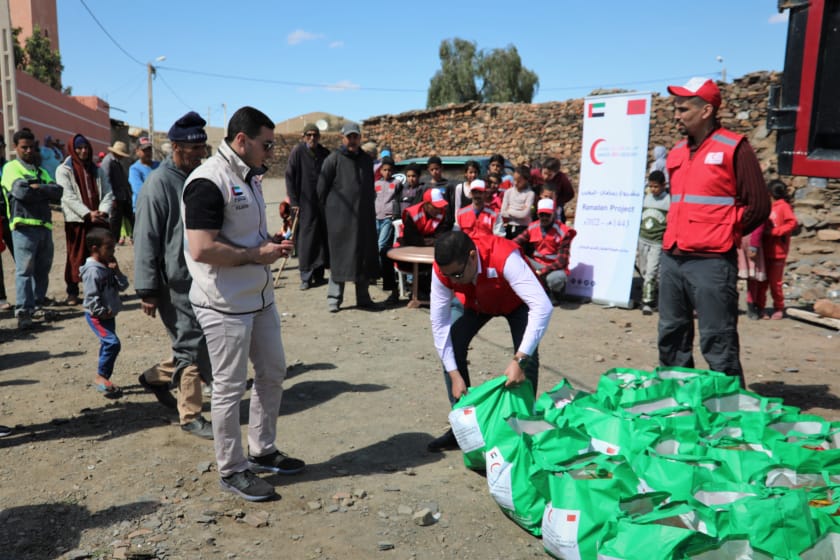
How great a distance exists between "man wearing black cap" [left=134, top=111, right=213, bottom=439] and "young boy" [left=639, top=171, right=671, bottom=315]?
5.72 metres

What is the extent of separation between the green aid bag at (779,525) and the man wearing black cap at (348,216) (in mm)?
6115

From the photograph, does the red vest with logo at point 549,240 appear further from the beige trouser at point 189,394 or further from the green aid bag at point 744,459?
the green aid bag at point 744,459

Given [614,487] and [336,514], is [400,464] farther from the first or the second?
[614,487]

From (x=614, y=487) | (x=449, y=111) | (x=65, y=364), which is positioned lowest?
(x=65, y=364)

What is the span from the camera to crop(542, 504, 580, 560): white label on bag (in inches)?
110

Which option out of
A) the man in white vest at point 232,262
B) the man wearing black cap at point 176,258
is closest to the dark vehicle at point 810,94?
the man in white vest at point 232,262

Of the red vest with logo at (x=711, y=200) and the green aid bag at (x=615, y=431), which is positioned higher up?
the red vest with logo at (x=711, y=200)

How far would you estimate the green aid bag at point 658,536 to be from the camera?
2404 mm

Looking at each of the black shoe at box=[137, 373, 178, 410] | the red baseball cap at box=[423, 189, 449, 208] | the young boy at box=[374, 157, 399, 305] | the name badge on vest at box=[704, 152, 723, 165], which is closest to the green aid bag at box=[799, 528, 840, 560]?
the name badge on vest at box=[704, 152, 723, 165]

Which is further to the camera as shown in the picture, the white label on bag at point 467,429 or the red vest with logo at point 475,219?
the red vest with logo at point 475,219

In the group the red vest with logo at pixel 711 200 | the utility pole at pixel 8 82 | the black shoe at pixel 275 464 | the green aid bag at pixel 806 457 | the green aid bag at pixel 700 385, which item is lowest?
the black shoe at pixel 275 464

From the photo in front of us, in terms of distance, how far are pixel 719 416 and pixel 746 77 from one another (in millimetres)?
12047

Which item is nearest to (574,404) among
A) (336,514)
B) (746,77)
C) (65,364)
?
(336,514)

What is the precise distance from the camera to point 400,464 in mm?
4082
